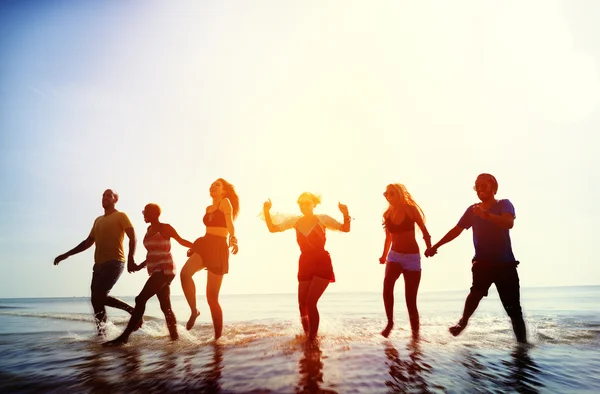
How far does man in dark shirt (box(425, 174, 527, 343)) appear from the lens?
19.3 ft

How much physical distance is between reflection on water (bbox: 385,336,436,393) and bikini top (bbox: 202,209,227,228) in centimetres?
348

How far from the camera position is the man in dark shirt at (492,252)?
5875 mm

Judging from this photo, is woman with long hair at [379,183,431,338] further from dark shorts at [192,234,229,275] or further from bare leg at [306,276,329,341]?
dark shorts at [192,234,229,275]

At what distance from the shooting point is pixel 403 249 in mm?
6652

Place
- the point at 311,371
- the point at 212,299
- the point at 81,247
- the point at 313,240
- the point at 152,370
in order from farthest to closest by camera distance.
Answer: the point at 81,247
the point at 313,240
the point at 212,299
the point at 152,370
the point at 311,371

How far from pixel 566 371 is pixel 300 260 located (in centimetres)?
391

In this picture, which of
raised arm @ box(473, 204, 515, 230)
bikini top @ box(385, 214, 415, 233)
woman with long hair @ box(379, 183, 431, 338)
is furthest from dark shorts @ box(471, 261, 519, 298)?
bikini top @ box(385, 214, 415, 233)

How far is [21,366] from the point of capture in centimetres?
475

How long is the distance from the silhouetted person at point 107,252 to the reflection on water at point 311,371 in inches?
146

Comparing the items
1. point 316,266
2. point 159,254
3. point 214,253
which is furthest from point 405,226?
point 159,254

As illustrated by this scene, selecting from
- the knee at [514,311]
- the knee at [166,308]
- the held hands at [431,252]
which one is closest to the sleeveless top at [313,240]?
the held hands at [431,252]

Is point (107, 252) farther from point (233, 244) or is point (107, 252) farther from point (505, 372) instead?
point (505, 372)

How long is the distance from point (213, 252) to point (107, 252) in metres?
2.08

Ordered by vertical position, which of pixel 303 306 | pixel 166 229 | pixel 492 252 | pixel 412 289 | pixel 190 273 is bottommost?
pixel 303 306
